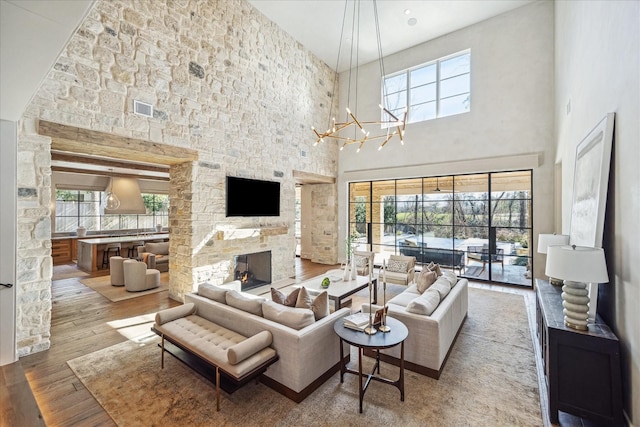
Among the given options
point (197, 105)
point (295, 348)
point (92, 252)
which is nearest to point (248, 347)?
point (295, 348)

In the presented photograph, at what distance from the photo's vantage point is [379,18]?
656 cm

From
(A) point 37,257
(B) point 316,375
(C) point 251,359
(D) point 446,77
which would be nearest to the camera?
(C) point 251,359

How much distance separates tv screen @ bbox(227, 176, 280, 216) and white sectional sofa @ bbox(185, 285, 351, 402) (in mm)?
3022

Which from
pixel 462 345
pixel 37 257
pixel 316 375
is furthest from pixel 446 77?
pixel 37 257

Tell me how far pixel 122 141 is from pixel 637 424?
19.8 feet

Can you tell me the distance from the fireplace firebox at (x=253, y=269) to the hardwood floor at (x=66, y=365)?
1410 mm

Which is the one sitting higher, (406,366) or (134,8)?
(134,8)

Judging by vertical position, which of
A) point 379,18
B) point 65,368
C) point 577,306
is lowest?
point 65,368

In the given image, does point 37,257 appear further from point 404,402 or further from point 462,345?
point 462,345

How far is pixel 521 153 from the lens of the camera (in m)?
6.26

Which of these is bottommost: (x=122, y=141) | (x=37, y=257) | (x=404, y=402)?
(x=404, y=402)

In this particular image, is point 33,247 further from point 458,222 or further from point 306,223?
point 458,222

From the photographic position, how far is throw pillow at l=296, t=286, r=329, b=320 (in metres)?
2.99

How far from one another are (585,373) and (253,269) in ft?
18.6
